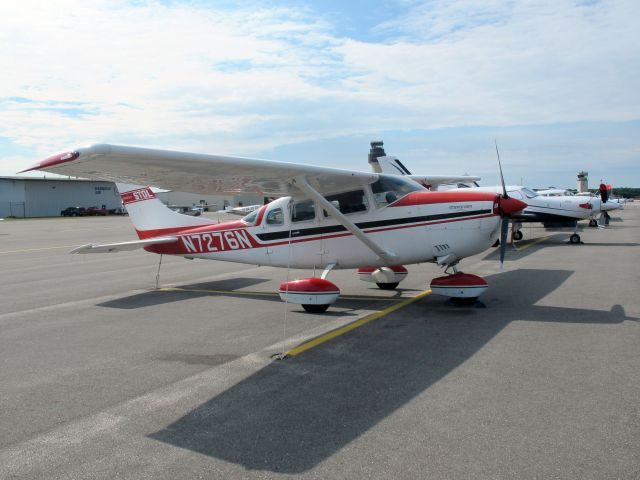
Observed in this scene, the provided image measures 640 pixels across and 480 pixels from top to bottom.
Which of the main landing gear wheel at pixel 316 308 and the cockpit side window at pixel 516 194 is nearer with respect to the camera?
the main landing gear wheel at pixel 316 308

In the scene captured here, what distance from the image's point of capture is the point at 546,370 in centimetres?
492

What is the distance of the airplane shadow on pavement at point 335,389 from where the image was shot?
11.6 feet

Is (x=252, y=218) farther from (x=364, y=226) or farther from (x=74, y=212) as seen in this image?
(x=74, y=212)

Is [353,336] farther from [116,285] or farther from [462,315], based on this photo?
[116,285]

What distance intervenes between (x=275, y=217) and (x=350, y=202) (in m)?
1.60

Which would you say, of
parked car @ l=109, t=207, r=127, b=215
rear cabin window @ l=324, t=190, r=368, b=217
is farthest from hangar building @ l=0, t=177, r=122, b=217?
rear cabin window @ l=324, t=190, r=368, b=217

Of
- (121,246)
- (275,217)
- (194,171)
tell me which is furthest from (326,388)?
(121,246)

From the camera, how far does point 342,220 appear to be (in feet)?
26.5

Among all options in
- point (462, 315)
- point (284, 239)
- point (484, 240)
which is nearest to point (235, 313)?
point (284, 239)

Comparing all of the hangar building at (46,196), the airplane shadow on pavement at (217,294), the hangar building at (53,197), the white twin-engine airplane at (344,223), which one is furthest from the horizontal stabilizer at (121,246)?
the hangar building at (46,196)

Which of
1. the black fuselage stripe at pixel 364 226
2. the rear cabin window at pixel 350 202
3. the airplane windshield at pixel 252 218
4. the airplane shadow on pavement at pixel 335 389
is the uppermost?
the rear cabin window at pixel 350 202

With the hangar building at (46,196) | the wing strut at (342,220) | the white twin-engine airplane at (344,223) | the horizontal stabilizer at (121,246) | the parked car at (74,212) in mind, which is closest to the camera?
the white twin-engine airplane at (344,223)

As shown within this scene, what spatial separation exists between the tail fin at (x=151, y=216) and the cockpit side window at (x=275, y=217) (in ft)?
6.21

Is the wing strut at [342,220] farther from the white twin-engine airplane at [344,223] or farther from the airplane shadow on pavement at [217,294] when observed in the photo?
the airplane shadow on pavement at [217,294]
